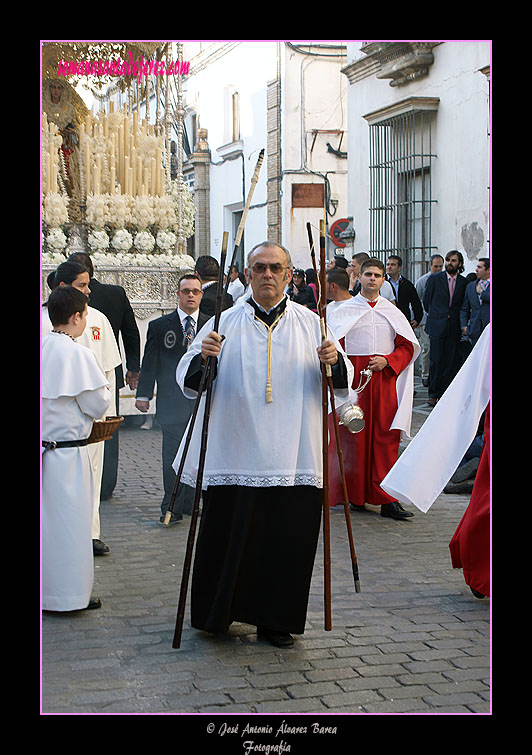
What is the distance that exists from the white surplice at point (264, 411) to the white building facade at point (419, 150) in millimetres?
9366

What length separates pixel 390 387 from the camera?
7.95 m

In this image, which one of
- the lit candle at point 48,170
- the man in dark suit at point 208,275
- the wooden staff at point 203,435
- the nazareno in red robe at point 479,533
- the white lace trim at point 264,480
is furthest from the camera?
the lit candle at point 48,170

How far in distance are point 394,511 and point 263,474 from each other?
10.5ft

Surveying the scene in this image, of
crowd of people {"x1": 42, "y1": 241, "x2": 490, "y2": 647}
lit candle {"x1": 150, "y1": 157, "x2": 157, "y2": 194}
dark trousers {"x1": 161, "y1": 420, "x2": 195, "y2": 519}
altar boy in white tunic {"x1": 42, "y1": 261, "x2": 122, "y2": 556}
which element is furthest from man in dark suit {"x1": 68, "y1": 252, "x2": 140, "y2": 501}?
lit candle {"x1": 150, "y1": 157, "x2": 157, "y2": 194}

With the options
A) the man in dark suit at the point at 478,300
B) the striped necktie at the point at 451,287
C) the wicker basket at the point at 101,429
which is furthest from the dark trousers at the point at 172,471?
the striped necktie at the point at 451,287

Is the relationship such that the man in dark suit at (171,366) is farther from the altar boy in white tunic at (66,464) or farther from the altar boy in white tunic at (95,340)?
the altar boy in white tunic at (66,464)

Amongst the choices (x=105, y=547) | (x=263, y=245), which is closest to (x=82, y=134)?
(x=105, y=547)

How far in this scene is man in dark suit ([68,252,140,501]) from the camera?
8.12m

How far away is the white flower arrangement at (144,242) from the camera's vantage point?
11.9m

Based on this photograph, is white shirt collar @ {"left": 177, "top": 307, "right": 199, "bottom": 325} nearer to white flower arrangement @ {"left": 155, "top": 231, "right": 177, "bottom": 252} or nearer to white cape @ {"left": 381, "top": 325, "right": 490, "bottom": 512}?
white cape @ {"left": 381, "top": 325, "right": 490, "bottom": 512}

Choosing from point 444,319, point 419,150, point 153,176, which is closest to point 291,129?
point 419,150

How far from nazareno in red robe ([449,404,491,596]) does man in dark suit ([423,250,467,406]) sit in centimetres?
807

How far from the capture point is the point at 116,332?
8742 millimetres

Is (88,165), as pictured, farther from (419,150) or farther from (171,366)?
(419,150)
